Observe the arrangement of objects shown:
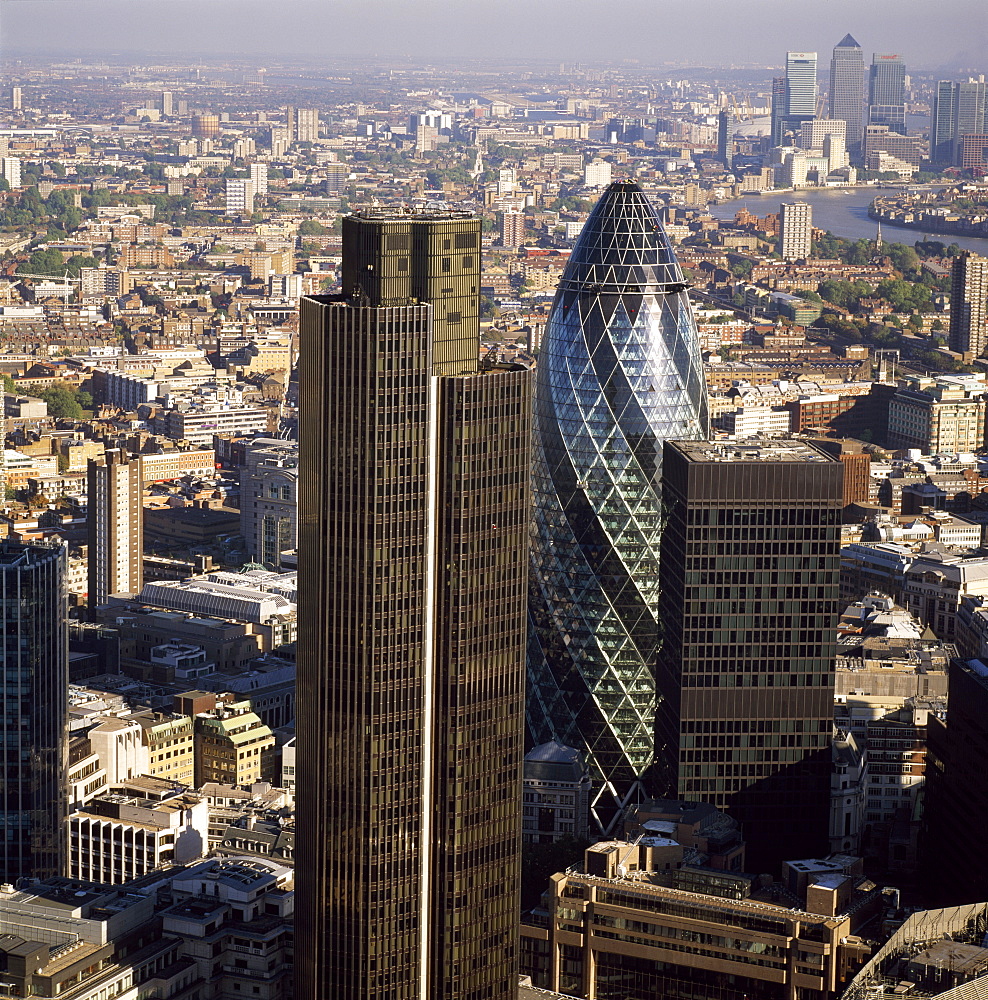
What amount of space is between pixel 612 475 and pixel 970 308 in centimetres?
7040

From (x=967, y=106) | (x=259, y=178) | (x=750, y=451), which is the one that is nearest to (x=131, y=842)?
(x=750, y=451)

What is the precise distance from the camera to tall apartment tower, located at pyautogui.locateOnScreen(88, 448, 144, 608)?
6600cm

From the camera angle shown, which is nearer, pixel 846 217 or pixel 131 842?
pixel 131 842

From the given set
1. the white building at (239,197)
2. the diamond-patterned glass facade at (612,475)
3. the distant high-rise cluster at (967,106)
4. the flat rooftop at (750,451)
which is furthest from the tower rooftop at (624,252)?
the white building at (239,197)

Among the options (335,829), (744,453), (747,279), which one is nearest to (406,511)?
(335,829)

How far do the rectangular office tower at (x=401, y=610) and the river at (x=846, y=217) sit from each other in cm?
12553

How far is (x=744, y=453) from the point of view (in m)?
45.0

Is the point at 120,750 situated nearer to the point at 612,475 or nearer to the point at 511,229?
the point at 612,475

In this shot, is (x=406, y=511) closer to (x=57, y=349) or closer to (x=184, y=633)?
(x=184, y=633)

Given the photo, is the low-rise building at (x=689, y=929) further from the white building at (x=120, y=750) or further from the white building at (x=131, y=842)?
the white building at (x=120, y=750)

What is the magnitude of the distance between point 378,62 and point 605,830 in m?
135

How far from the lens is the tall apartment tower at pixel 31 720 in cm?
4112

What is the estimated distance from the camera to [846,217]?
603 ft

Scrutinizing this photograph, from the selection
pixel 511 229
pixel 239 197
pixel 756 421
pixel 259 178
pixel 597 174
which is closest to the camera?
pixel 756 421
